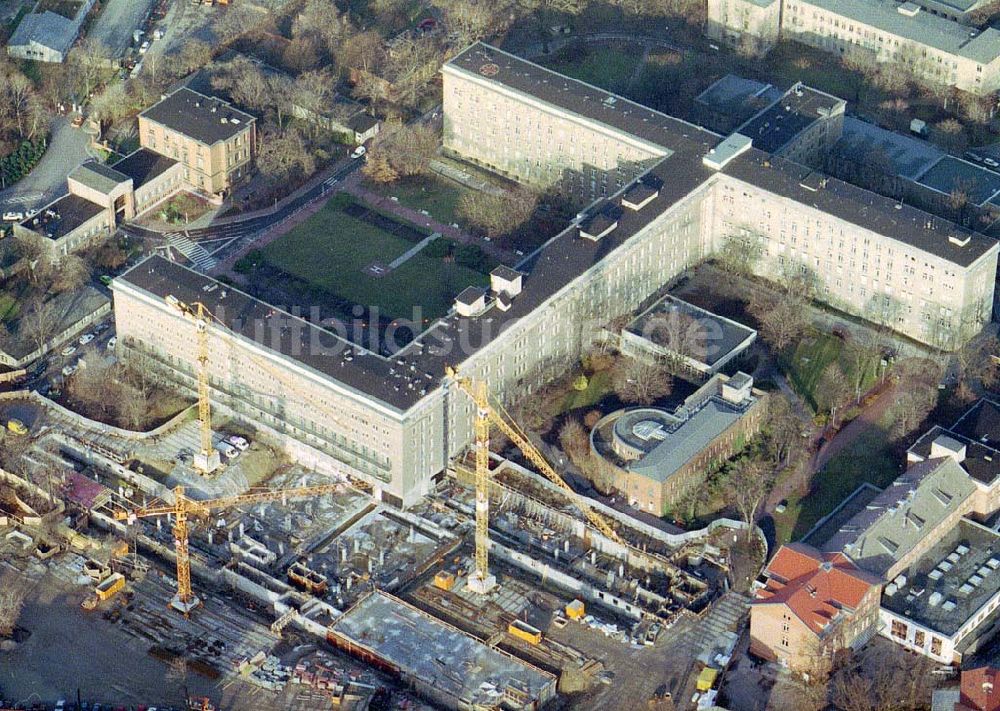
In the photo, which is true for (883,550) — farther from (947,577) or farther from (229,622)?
(229,622)

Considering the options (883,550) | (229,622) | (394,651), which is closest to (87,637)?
(229,622)

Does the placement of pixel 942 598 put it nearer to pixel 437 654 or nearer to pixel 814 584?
pixel 814 584

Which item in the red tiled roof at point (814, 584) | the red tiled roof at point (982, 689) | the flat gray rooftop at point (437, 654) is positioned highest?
the red tiled roof at point (814, 584)

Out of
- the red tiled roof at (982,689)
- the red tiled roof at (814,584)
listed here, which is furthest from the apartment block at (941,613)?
the red tiled roof at (982,689)

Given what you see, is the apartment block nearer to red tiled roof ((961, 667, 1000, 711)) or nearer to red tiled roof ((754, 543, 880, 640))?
red tiled roof ((754, 543, 880, 640))

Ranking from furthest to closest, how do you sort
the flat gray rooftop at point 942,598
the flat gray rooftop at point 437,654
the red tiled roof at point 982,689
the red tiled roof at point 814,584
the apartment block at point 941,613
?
1. the flat gray rooftop at point 942,598
2. the apartment block at point 941,613
3. the flat gray rooftop at point 437,654
4. the red tiled roof at point 814,584
5. the red tiled roof at point 982,689

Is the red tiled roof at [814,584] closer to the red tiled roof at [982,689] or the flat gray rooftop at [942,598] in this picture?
the flat gray rooftop at [942,598]

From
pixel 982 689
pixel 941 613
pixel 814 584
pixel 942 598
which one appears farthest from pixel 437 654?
pixel 982 689
